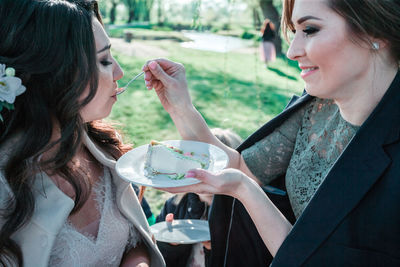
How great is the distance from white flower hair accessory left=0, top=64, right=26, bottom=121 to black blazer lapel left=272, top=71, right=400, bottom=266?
1205 mm

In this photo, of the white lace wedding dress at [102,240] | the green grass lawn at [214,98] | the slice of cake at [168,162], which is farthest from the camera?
the green grass lawn at [214,98]

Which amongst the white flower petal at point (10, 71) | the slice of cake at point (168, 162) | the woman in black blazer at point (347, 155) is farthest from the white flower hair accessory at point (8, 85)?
the woman in black blazer at point (347, 155)

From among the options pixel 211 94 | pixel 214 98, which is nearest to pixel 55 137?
pixel 214 98

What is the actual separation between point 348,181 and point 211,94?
7843 mm

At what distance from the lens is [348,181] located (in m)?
1.42

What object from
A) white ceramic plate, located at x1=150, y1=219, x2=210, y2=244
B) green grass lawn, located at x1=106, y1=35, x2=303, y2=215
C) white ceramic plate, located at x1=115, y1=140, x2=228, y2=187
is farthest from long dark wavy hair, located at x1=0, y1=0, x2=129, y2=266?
green grass lawn, located at x1=106, y1=35, x2=303, y2=215

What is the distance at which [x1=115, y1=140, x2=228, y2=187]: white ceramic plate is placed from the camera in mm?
1560

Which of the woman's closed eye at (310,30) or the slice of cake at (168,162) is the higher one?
the woman's closed eye at (310,30)

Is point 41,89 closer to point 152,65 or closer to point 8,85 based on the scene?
point 8,85

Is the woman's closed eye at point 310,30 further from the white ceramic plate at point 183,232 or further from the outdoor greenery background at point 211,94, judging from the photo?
the white ceramic plate at point 183,232

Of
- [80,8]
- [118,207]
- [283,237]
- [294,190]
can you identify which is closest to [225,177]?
[283,237]

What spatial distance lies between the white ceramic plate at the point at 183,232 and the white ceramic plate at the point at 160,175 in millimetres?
752

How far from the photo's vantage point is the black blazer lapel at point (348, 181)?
1396mm

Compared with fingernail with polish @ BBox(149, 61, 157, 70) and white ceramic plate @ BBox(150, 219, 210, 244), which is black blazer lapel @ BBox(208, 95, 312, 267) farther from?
fingernail with polish @ BBox(149, 61, 157, 70)
